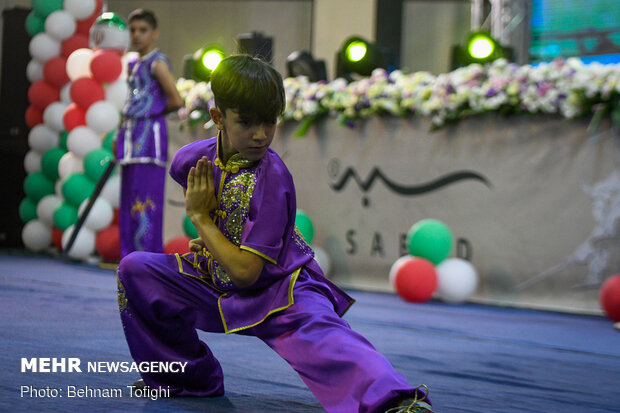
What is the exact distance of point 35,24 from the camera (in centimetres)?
804

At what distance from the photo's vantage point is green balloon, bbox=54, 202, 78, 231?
7.54m

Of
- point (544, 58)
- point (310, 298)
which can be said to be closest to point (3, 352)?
point (310, 298)

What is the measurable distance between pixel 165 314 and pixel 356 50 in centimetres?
507

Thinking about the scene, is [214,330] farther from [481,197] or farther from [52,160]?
[52,160]

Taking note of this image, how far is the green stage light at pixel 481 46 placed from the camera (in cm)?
665

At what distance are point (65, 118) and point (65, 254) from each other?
1182 mm

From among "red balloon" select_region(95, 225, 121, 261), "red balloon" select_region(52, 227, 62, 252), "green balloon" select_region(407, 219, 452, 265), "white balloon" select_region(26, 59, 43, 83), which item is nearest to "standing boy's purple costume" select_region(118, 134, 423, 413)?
"green balloon" select_region(407, 219, 452, 265)

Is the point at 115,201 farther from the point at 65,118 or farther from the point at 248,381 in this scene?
the point at 248,381

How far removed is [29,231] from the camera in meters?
8.02

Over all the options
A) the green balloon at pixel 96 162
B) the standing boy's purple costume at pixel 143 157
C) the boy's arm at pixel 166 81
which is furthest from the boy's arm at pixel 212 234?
the green balloon at pixel 96 162

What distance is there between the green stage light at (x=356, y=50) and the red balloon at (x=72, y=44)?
8.43ft

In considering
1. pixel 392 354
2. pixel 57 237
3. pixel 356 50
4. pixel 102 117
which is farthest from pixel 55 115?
pixel 392 354

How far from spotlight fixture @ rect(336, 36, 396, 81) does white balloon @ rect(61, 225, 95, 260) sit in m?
2.47

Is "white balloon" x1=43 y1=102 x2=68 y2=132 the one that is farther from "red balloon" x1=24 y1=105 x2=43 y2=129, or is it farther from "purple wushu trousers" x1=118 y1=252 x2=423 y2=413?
"purple wushu trousers" x1=118 y1=252 x2=423 y2=413
